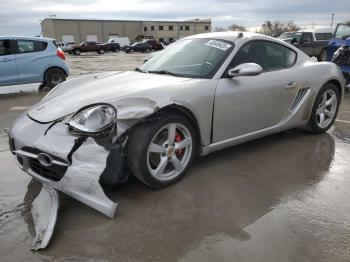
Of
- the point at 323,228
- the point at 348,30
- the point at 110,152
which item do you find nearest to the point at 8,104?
the point at 110,152

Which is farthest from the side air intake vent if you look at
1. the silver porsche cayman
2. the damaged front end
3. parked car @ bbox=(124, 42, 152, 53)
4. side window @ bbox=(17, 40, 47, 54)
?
parked car @ bbox=(124, 42, 152, 53)

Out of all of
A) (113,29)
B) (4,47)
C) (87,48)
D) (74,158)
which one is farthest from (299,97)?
(113,29)

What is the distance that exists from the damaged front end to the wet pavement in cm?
17

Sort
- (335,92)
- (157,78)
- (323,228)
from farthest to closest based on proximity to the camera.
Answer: (335,92) → (157,78) → (323,228)

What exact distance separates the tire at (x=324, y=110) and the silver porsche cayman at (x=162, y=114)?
0.04m

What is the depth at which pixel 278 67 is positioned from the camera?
15.0 ft

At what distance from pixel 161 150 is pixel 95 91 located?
0.88 meters

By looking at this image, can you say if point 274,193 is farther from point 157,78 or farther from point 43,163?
point 43,163

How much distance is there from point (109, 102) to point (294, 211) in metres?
1.86

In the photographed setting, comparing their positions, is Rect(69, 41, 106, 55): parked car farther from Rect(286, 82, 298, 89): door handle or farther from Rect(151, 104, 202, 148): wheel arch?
Rect(151, 104, 202, 148): wheel arch

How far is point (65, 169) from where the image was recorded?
295 cm

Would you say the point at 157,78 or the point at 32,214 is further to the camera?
the point at 157,78

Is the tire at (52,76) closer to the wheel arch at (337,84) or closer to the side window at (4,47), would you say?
the side window at (4,47)

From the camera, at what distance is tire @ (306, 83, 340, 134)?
16.8 feet
